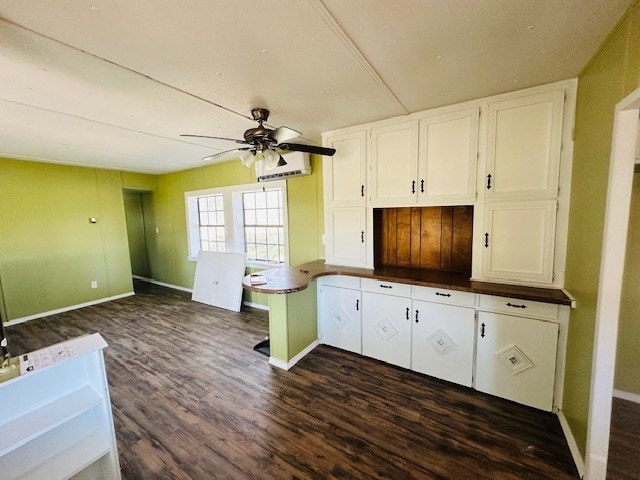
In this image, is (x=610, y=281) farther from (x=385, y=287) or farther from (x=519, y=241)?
(x=385, y=287)

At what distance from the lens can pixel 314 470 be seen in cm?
157

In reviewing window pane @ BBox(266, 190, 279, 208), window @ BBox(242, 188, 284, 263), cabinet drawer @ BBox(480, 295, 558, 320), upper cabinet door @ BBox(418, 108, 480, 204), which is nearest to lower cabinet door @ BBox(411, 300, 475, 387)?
cabinet drawer @ BBox(480, 295, 558, 320)

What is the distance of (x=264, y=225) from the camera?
14.6 ft

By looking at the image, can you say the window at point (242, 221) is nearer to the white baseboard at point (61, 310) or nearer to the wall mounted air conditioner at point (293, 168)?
the wall mounted air conditioner at point (293, 168)

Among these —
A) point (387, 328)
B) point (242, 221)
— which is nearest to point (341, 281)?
point (387, 328)

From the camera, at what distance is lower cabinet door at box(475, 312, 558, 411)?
77.2 inches

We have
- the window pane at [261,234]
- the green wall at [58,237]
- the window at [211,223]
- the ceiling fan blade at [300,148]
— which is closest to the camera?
the ceiling fan blade at [300,148]

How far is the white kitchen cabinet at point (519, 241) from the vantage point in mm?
2057

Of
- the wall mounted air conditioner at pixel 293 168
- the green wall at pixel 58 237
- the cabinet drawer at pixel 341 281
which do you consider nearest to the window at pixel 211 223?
the green wall at pixel 58 237

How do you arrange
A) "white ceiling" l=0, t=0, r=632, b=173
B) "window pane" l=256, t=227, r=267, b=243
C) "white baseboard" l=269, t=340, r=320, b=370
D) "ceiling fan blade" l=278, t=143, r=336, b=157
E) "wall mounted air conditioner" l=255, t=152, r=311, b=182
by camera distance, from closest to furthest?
1. "white ceiling" l=0, t=0, r=632, b=173
2. "ceiling fan blade" l=278, t=143, r=336, b=157
3. "white baseboard" l=269, t=340, r=320, b=370
4. "wall mounted air conditioner" l=255, t=152, r=311, b=182
5. "window pane" l=256, t=227, r=267, b=243

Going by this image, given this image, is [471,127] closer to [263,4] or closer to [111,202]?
[263,4]

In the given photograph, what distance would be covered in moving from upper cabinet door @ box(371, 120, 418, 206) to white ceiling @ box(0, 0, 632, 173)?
21cm

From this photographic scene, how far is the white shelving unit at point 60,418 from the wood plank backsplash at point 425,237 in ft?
8.48

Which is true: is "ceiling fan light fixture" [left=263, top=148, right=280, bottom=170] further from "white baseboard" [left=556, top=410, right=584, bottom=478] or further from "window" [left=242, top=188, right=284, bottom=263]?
"white baseboard" [left=556, top=410, right=584, bottom=478]
